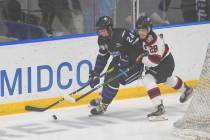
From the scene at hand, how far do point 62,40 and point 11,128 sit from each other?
120 centimetres

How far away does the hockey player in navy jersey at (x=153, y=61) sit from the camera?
6441 millimetres

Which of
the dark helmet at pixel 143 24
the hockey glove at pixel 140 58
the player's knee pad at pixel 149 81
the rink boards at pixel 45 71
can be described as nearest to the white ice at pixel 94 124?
the rink boards at pixel 45 71

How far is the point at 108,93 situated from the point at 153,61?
572 millimetres

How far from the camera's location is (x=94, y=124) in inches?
256

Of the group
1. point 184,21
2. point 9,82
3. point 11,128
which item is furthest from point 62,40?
point 184,21

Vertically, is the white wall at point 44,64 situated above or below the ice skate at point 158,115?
above

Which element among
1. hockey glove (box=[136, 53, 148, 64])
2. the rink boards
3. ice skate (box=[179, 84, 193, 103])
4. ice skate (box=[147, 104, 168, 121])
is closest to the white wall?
the rink boards

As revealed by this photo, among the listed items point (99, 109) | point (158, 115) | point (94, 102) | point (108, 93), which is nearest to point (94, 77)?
point (108, 93)

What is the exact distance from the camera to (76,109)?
716 cm

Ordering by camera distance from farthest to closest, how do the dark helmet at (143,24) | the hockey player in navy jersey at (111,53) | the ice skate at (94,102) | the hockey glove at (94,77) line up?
the ice skate at (94,102) → the hockey glove at (94,77) → the hockey player in navy jersey at (111,53) → the dark helmet at (143,24)

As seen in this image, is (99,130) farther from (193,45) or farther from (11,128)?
(193,45)

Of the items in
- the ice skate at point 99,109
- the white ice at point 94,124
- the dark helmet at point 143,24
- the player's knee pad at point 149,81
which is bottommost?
the white ice at point 94,124

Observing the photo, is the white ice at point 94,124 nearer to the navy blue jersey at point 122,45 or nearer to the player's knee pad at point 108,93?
the player's knee pad at point 108,93

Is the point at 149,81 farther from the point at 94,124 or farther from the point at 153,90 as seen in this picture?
the point at 94,124
